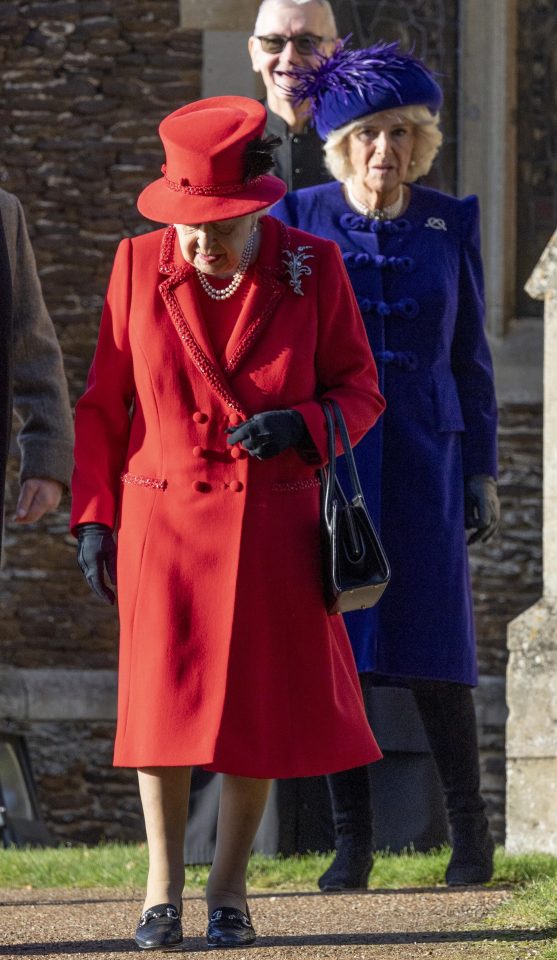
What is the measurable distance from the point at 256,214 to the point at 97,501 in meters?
0.74

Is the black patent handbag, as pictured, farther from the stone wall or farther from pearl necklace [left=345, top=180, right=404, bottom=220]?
the stone wall

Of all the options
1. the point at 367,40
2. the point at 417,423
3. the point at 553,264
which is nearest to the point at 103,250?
the point at 367,40

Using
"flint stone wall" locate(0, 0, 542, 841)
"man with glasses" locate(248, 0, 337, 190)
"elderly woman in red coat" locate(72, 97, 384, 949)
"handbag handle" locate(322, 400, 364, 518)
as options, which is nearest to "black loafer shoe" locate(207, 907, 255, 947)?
"elderly woman in red coat" locate(72, 97, 384, 949)

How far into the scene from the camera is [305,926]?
14.5ft

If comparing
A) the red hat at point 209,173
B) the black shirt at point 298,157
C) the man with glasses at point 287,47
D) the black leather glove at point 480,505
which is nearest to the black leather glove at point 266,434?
the red hat at point 209,173

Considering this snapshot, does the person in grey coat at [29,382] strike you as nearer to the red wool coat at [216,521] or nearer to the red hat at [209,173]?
the red wool coat at [216,521]

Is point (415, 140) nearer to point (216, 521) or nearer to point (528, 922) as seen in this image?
point (216, 521)

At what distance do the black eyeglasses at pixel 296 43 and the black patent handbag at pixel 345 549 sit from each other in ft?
6.84

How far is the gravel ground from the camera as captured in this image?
4012 millimetres

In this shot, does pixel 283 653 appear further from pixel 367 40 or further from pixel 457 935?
pixel 367 40

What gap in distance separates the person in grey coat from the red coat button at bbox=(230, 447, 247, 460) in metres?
0.62

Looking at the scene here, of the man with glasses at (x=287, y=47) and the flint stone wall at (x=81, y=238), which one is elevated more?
the man with glasses at (x=287, y=47)

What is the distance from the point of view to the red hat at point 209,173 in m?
4.03

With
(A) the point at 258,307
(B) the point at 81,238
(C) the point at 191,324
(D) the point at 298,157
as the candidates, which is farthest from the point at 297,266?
(B) the point at 81,238
